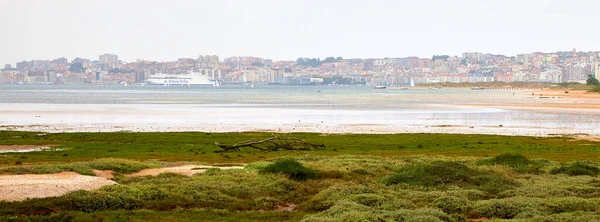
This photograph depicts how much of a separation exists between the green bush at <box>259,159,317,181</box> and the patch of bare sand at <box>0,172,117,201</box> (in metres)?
4.59

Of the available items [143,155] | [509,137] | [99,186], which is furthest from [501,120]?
[99,186]

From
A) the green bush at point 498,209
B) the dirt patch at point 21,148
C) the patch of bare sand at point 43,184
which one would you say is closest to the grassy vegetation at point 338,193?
the green bush at point 498,209

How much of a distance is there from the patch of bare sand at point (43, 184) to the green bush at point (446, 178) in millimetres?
7261

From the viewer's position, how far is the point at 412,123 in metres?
63.7

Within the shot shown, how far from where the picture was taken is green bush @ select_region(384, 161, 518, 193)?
20141 mm

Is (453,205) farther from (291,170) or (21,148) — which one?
(21,148)

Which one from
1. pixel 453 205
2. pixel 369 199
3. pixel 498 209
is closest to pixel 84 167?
pixel 369 199

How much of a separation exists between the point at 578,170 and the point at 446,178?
478 cm

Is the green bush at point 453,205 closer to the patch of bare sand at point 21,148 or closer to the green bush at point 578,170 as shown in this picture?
the green bush at point 578,170

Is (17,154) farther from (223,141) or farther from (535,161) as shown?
(535,161)

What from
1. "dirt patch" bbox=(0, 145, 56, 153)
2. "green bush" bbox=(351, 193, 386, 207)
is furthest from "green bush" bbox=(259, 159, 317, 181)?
"dirt patch" bbox=(0, 145, 56, 153)

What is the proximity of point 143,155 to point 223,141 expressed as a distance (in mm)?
9432

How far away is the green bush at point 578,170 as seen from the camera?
2300 centimetres

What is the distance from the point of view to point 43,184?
18203mm
